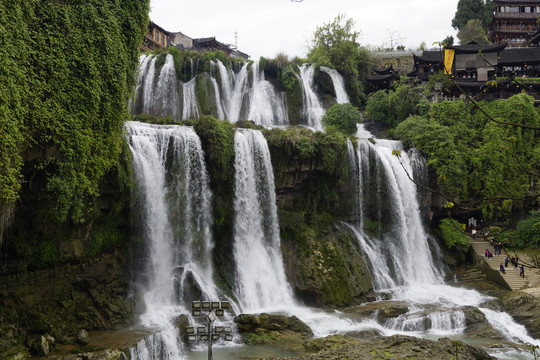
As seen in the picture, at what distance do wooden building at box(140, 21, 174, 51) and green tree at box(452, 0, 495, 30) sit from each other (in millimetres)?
38288

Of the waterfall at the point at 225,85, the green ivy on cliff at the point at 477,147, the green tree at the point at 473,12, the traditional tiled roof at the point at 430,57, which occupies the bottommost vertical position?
the green ivy on cliff at the point at 477,147

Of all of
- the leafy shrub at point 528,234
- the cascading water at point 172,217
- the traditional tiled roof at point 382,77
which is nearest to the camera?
the cascading water at point 172,217

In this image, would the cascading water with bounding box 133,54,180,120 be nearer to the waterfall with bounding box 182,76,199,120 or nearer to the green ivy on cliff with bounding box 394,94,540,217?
the waterfall with bounding box 182,76,199,120

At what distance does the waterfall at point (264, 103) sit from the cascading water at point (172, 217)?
15.4 m

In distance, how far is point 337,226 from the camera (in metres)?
26.5

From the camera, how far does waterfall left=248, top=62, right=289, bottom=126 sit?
3673cm

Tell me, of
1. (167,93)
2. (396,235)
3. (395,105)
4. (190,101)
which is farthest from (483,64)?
(167,93)

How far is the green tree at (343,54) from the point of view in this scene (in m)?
43.2

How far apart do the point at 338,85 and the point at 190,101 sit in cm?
1532

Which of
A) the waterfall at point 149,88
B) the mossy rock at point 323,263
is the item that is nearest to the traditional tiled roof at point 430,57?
the mossy rock at point 323,263

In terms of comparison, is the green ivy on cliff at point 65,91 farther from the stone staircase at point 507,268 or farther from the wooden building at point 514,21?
the wooden building at point 514,21

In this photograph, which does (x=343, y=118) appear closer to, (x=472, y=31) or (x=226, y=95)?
(x=226, y=95)

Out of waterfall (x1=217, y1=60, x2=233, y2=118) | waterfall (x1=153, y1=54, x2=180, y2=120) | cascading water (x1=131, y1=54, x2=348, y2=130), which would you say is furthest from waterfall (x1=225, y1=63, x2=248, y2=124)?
waterfall (x1=153, y1=54, x2=180, y2=120)

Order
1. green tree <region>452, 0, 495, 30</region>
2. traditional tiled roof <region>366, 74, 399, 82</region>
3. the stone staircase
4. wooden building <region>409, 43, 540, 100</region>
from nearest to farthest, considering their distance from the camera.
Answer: the stone staircase, wooden building <region>409, 43, 540, 100</region>, traditional tiled roof <region>366, 74, 399, 82</region>, green tree <region>452, 0, 495, 30</region>
